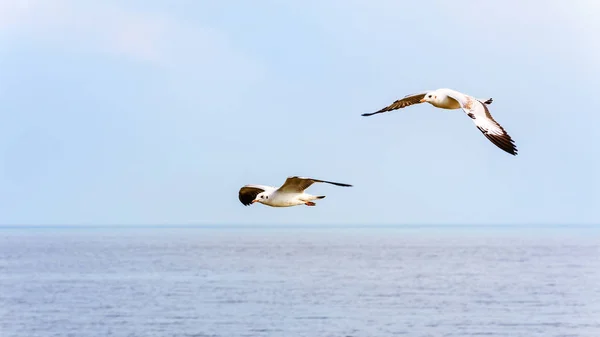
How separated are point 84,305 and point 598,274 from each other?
63645 millimetres

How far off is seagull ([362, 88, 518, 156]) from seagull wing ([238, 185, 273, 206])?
11.0ft

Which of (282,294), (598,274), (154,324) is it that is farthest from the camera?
(598,274)

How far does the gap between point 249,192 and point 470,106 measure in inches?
253

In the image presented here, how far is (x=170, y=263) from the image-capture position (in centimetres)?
14750

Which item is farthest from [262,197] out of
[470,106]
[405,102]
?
[470,106]

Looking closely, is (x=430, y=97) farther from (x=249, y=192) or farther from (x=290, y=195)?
(x=249, y=192)

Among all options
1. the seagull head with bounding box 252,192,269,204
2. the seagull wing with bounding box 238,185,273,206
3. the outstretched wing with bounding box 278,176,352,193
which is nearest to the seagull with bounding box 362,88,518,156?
the outstretched wing with bounding box 278,176,352,193

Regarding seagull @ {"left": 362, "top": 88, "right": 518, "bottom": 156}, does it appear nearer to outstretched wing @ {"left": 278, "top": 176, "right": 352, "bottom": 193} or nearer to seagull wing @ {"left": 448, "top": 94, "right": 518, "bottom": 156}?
seagull wing @ {"left": 448, "top": 94, "right": 518, "bottom": 156}

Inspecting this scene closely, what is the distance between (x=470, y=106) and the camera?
19828 mm

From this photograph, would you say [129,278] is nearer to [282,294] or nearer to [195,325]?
[282,294]

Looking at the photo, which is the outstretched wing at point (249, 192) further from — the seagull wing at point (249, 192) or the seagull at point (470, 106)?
the seagull at point (470, 106)

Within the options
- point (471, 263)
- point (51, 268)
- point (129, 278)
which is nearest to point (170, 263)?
point (51, 268)

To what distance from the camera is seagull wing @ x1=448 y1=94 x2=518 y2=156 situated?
57.4 ft

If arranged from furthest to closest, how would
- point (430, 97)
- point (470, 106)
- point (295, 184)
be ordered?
point (295, 184) → point (430, 97) → point (470, 106)
